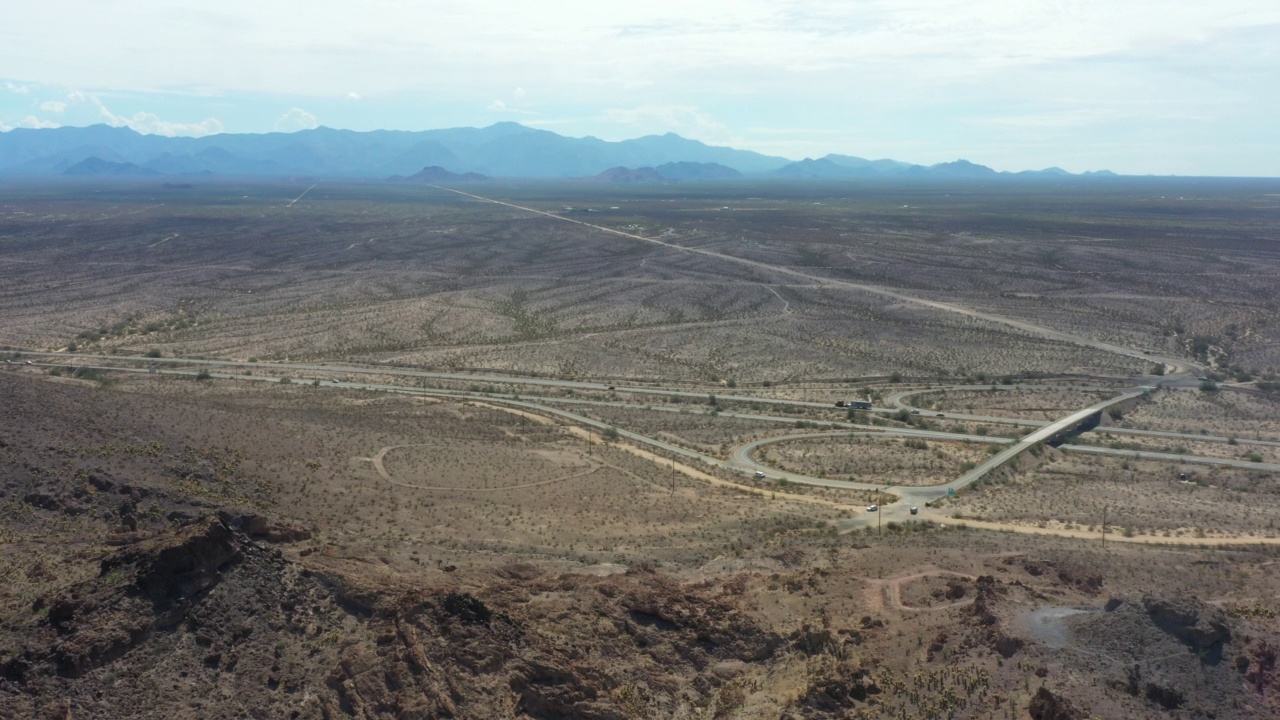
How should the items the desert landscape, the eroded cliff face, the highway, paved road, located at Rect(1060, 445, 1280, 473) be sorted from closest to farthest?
the eroded cliff face
the desert landscape
the highway
paved road, located at Rect(1060, 445, 1280, 473)

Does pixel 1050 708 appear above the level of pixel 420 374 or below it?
above

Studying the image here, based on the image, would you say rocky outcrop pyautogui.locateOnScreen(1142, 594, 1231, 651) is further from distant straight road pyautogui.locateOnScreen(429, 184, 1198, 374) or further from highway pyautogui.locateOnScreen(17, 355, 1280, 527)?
distant straight road pyautogui.locateOnScreen(429, 184, 1198, 374)

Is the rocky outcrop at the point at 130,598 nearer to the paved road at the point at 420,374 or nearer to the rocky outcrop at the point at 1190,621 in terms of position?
the rocky outcrop at the point at 1190,621

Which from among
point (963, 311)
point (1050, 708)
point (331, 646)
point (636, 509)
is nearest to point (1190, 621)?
point (1050, 708)

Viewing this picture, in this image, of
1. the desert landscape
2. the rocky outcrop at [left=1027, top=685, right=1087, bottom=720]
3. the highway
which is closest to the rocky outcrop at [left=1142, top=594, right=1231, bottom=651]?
the desert landscape

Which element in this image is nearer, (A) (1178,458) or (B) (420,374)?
(A) (1178,458)

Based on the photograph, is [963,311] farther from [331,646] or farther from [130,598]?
[130,598]

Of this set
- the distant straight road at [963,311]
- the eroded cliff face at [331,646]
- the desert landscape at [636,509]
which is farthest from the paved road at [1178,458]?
the eroded cliff face at [331,646]

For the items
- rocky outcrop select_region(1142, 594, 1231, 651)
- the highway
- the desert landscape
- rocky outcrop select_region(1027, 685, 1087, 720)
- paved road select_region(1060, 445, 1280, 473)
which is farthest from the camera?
paved road select_region(1060, 445, 1280, 473)
